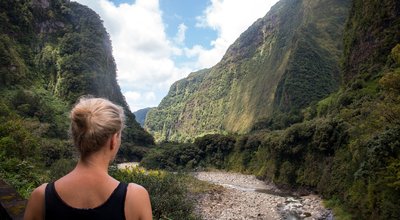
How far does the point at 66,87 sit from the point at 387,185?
80.8m

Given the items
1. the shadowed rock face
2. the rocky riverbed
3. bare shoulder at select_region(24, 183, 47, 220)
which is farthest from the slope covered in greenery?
bare shoulder at select_region(24, 183, 47, 220)

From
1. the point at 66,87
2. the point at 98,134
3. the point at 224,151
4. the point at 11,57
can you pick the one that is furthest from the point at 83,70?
the point at 98,134

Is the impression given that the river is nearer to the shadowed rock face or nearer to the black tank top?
the shadowed rock face

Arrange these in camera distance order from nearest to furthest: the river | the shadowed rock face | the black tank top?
the black tank top < the shadowed rock face < the river

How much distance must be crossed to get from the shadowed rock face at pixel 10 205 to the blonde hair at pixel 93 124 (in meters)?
1.29

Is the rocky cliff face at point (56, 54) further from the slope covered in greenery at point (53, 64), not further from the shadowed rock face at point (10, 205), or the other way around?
the shadowed rock face at point (10, 205)

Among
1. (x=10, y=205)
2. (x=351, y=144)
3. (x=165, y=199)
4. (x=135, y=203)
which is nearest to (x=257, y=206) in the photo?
(x=351, y=144)

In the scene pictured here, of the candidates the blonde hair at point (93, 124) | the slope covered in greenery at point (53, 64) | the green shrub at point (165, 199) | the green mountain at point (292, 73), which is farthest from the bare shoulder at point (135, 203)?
the green mountain at point (292, 73)

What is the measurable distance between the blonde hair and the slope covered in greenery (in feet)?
135

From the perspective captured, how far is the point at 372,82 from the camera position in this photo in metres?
49.6

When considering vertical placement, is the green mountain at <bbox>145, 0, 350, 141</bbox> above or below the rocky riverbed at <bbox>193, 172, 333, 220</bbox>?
above

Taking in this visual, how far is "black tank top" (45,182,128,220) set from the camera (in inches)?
85.6

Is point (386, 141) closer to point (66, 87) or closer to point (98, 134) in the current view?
point (98, 134)

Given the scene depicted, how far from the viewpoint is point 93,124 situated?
2.29 meters
